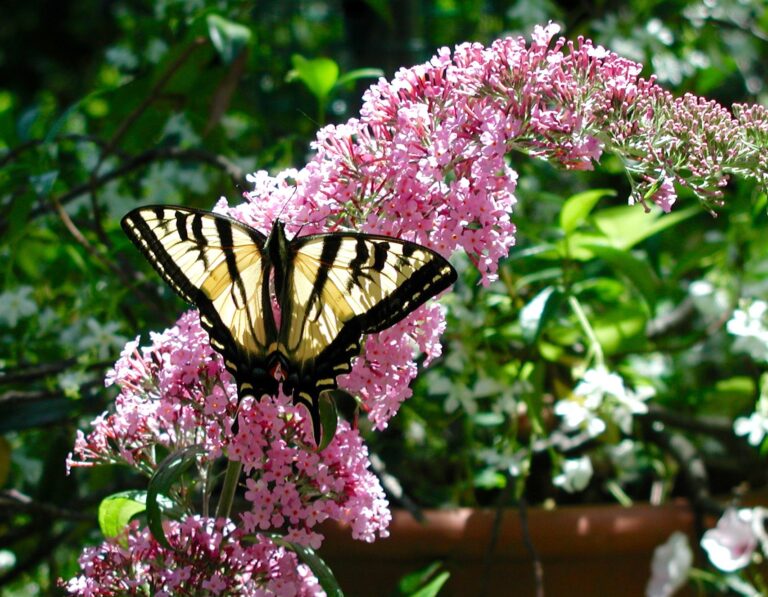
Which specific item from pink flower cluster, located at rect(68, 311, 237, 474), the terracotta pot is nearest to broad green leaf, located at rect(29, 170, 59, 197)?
pink flower cluster, located at rect(68, 311, 237, 474)

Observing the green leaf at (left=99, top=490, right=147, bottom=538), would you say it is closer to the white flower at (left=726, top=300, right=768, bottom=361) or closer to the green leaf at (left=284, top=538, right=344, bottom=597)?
the green leaf at (left=284, top=538, right=344, bottom=597)

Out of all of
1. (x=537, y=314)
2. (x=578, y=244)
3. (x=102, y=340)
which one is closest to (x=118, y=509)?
(x=102, y=340)

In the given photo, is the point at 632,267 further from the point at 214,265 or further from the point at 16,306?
the point at 16,306

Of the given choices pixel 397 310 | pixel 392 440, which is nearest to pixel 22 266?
pixel 392 440

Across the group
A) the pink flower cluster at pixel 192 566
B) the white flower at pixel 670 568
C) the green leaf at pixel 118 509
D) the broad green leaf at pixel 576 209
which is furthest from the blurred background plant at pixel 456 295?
the pink flower cluster at pixel 192 566

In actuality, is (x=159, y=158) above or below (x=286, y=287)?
above

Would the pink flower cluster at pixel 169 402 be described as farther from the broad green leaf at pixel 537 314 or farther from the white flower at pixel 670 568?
the white flower at pixel 670 568
